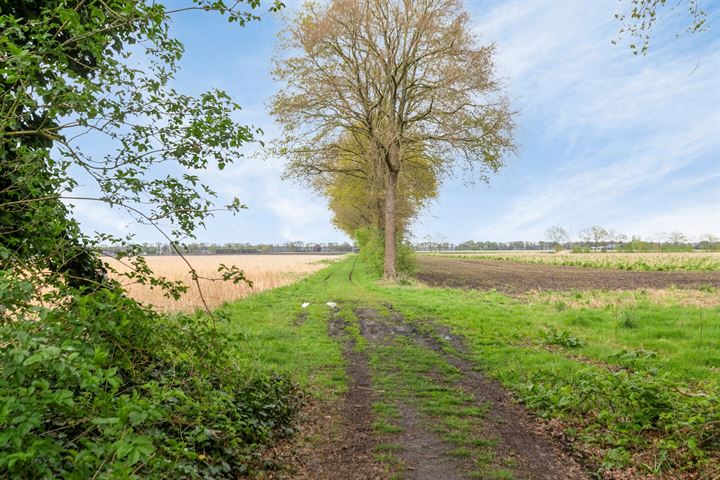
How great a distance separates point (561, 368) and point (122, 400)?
283 inches

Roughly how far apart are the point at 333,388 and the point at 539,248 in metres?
175

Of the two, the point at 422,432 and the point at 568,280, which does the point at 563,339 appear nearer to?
the point at 422,432

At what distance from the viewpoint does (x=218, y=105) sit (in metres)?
4.39

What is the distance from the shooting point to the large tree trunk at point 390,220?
2295 centimetres

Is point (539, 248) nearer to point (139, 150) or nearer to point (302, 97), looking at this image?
point (302, 97)

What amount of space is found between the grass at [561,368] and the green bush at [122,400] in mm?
727

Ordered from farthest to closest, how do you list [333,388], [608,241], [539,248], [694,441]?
[539,248]
[608,241]
[333,388]
[694,441]

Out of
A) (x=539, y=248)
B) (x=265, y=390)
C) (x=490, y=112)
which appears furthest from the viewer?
(x=539, y=248)

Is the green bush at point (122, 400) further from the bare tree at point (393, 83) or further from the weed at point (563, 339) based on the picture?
the bare tree at point (393, 83)

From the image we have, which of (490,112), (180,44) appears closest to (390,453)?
(180,44)

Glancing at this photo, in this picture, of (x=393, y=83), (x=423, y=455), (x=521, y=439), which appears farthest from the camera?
(x=393, y=83)

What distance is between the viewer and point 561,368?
734 cm

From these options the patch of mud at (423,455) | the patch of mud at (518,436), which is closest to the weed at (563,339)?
the patch of mud at (518,436)

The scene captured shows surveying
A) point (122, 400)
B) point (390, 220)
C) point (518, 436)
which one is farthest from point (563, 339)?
point (390, 220)
